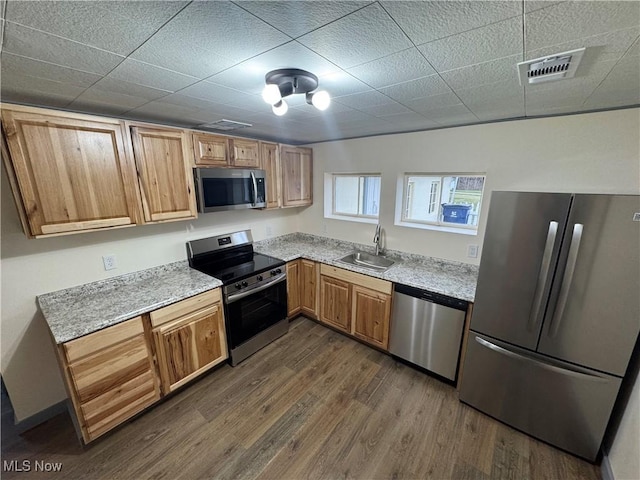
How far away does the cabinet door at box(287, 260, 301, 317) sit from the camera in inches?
120

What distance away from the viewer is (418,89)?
4.80 ft

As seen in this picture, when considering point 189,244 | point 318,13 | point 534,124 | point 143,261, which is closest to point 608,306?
point 534,124

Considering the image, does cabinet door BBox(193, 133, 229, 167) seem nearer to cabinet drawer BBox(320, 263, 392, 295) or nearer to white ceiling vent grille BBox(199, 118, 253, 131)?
white ceiling vent grille BBox(199, 118, 253, 131)

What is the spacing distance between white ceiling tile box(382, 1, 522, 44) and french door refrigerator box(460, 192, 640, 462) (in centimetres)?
120

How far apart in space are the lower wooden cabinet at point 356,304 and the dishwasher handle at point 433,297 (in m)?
0.13

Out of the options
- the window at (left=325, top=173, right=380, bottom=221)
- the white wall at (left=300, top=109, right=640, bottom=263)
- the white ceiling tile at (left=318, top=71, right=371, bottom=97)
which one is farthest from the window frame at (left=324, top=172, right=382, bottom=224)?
the white ceiling tile at (left=318, top=71, right=371, bottom=97)

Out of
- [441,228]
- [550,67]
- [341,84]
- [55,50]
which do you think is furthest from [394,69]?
[441,228]

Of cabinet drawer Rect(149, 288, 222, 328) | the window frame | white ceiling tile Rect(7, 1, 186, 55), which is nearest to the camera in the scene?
white ceiling tile Rect(7, 1, 186, 55)

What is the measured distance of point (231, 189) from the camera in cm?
250

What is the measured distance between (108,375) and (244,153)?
214 cm

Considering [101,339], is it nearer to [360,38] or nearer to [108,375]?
[108,375]

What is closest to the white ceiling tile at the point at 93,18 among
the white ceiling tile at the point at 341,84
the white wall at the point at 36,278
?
the white ceiling tile at the point at 341,84

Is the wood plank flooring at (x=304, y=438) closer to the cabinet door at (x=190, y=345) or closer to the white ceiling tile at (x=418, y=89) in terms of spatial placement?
the cabinet door at (x=190, y=345)

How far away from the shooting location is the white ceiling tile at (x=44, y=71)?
1.07 meters
